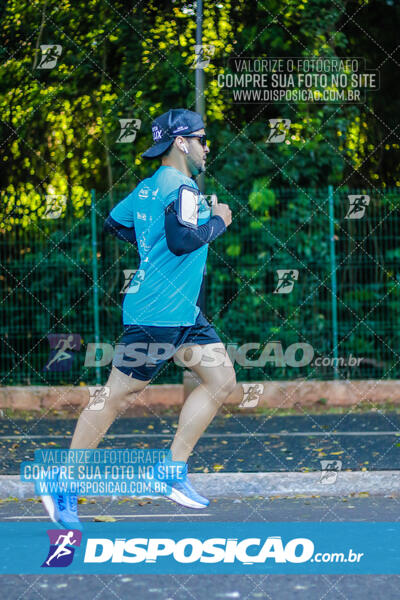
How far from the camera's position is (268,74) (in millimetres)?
12508

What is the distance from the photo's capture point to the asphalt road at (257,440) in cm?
754

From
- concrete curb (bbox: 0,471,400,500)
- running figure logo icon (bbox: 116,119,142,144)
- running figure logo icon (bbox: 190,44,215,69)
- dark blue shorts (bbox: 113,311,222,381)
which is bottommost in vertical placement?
concrete curb (bbox: 0,471,400,500)

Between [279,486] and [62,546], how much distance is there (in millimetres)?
2012

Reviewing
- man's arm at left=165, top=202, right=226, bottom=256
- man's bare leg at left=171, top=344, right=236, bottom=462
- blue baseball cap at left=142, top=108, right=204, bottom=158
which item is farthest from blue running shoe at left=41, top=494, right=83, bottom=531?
blue baseball cap at left=142, top=108, right=204, bottom=158

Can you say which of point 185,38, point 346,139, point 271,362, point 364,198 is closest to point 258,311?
point 271,362

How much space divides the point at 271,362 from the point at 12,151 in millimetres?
4147

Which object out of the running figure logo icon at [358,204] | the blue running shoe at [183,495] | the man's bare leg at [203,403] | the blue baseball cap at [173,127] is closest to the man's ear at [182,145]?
the blue baseball cap at [173,127]

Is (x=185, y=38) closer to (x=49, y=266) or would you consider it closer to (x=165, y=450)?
(x=49, y=266)

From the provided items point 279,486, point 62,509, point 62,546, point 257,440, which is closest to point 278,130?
point 257,440

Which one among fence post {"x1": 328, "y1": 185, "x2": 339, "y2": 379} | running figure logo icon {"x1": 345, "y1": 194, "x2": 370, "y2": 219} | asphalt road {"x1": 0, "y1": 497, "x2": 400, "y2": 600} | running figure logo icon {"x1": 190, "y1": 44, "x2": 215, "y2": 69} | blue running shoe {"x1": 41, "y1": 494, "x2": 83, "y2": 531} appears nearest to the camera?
asphalt road {"x1": 0, "y1": 497, "x2": 400, "y2": 600}

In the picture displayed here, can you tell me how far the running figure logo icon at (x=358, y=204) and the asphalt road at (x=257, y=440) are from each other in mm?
2160

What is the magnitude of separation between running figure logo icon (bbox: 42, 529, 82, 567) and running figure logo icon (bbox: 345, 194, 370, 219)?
264 inches

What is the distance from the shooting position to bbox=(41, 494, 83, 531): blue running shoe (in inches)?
199

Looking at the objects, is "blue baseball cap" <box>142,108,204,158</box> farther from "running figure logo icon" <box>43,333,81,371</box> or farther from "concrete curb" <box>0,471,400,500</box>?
"running figure logo icon" <box>43,333,81,371</box>
